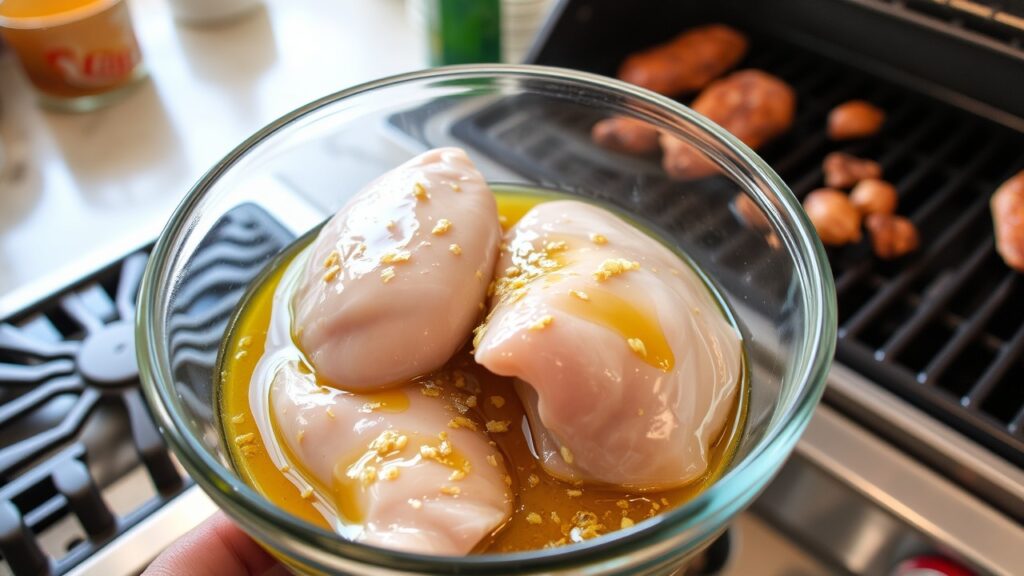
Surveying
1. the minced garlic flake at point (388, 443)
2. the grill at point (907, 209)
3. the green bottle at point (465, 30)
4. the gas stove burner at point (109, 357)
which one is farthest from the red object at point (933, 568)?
the green bottle at point (465, 30)

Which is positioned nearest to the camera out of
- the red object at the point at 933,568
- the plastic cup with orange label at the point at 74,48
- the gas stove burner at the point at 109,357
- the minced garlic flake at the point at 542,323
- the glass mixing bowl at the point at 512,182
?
the glass mixing bowl at the point at 512,182

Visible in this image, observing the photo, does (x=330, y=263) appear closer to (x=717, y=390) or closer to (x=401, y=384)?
(x=401, y=384)

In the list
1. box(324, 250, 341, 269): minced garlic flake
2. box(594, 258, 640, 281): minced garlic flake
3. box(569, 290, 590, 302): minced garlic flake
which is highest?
box(324, 250, 341, 269): minced garlic flake

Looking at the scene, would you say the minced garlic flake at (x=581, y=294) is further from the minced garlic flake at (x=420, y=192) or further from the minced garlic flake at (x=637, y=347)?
the minced garlic flake at (x=420, y=192)

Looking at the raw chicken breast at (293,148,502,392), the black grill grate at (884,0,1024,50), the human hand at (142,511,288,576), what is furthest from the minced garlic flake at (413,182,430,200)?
the black grill grate at (884,0,1024,50)

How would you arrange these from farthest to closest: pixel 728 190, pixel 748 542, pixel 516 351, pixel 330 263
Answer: pixel 748 542
pixel 728 190
pixel 330 263
pixel 516 351

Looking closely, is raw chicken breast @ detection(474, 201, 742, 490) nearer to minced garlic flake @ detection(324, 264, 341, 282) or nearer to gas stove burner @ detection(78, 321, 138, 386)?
minced garlic flake @ detection(324, 264, 341, 282)

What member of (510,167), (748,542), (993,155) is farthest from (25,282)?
(993,155)
